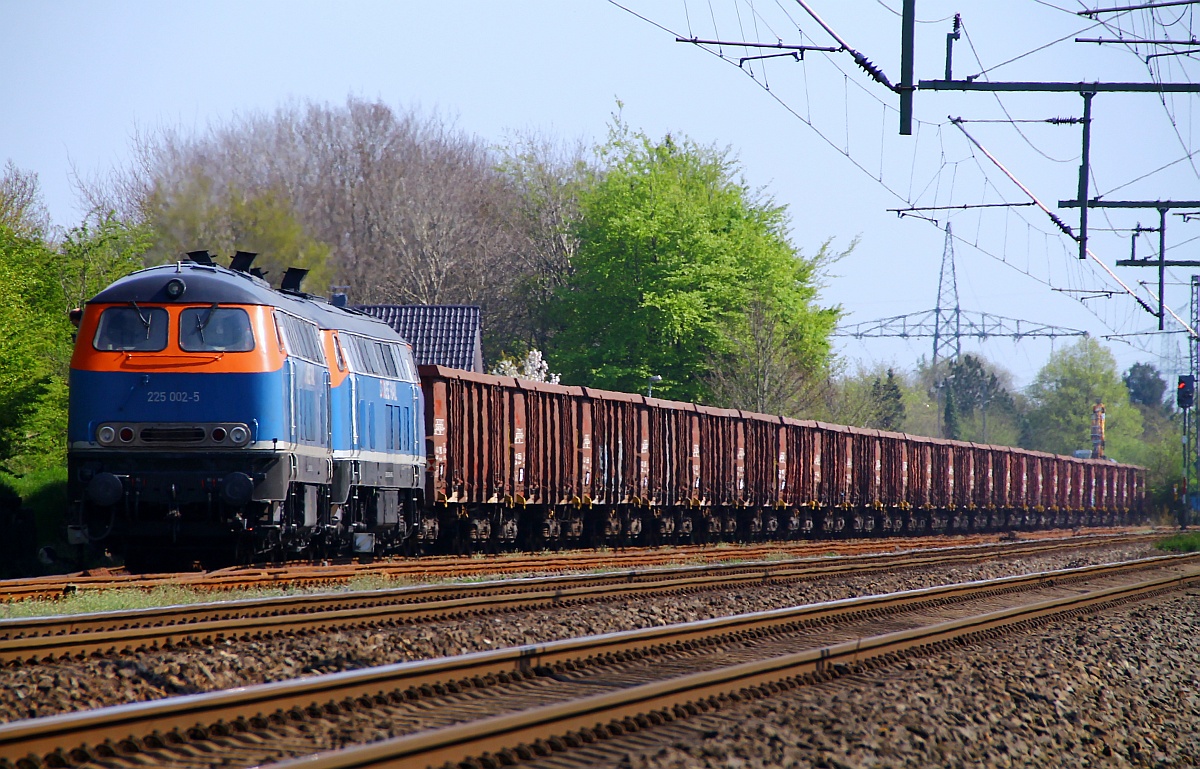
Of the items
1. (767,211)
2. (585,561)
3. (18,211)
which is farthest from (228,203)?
(585,561)

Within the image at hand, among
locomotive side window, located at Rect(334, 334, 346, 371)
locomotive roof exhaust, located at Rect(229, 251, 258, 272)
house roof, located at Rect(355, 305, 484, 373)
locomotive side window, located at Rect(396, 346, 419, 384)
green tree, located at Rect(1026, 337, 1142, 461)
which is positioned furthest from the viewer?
green tree, located at Rect(1026, 337, 1142, 461)

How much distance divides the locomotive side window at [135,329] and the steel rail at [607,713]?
8.31 m

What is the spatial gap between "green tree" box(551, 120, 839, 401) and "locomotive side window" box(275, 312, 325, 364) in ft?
107

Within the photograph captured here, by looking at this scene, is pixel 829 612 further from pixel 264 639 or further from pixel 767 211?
pixel 767 211

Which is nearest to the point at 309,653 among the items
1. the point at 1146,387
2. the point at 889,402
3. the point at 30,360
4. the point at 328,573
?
the point at 328,573

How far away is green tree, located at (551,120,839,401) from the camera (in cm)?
4966

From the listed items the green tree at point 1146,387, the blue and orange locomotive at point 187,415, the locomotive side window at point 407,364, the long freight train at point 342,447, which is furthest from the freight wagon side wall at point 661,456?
the green tree at point 1146,387

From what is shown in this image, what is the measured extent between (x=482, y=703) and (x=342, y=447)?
9315mm

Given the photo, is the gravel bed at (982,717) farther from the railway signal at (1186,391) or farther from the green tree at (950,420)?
the green tree at (950,420)

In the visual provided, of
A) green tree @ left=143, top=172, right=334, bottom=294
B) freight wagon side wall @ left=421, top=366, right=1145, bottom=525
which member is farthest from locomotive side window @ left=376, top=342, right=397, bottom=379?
green tree @ left=143, top=172, right=334, bottom=294

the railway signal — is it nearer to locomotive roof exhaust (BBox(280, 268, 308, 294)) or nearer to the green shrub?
the green shrub

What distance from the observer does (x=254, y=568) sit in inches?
587

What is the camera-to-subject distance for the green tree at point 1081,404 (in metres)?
113

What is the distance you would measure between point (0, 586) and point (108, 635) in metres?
4.27
